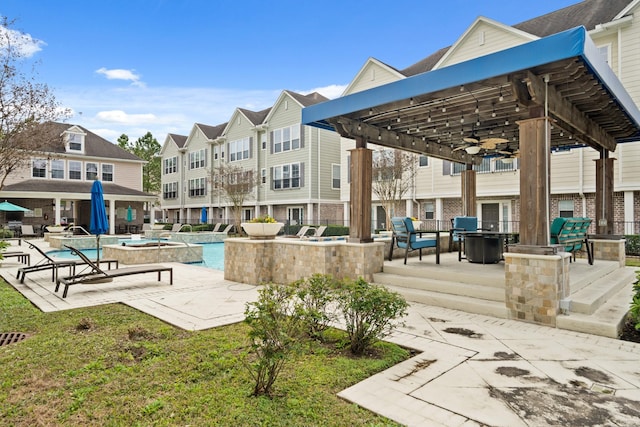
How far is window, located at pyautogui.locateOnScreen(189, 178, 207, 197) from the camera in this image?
3356 cm

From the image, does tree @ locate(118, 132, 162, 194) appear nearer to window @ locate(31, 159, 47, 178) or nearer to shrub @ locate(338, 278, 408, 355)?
window @ locate(31, 159, 47, 178)

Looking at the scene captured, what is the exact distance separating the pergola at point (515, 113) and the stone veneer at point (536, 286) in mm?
255

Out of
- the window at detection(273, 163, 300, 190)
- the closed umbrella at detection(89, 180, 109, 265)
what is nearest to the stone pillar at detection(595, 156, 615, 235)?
the closed umbrella at detection(89, 180, 109, 265)

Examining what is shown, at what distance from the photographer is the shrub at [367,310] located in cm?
381

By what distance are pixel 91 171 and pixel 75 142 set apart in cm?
240

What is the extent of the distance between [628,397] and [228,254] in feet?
24.2

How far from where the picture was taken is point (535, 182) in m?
5.16

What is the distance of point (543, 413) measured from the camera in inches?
106

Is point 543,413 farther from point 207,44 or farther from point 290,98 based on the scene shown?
point 290,98

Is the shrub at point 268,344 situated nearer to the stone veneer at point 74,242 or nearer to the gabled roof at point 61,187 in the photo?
the stone veneer at point 74,242

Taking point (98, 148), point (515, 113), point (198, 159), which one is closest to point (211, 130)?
point (198, 159)

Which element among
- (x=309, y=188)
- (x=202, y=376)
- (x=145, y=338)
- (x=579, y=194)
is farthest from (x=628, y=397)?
(x=309, y=188)

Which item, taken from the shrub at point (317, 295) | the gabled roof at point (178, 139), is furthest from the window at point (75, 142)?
the shrub at point (317, 295)

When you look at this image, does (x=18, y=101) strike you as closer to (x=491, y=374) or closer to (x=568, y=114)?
(x=491, y=374)
